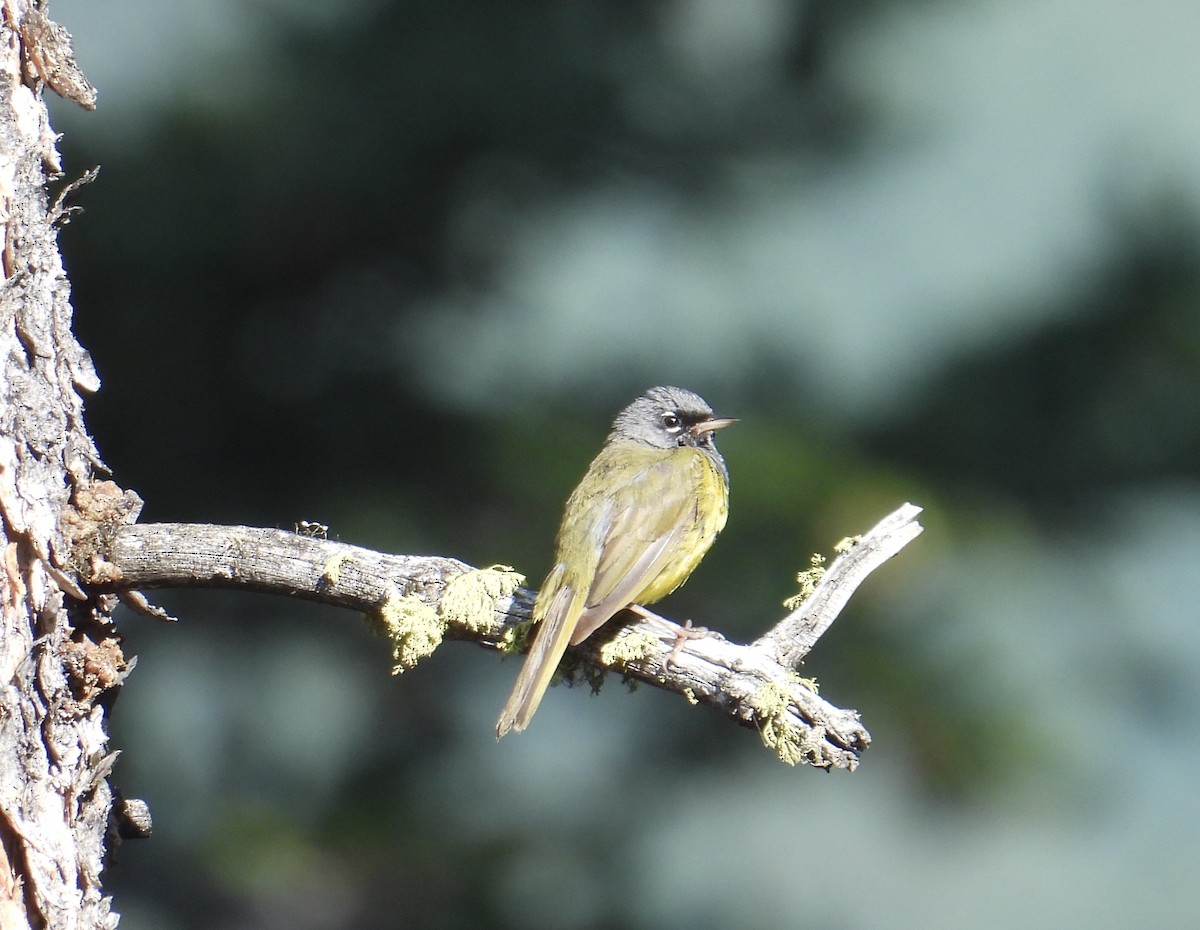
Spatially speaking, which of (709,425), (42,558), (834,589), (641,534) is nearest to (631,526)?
(641,534)

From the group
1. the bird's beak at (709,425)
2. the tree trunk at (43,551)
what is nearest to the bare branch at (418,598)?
the tree trunk at (43,551)

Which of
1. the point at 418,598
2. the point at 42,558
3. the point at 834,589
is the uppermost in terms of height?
the point at 834,589

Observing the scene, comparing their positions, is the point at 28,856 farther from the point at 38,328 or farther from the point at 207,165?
the point at 207,165

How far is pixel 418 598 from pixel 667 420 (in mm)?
2804

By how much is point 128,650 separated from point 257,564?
393cm

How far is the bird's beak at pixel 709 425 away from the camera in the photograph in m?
5.57

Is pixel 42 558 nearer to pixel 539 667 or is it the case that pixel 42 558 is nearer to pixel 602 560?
pixel 539 667

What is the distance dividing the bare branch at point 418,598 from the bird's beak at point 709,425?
2.33m

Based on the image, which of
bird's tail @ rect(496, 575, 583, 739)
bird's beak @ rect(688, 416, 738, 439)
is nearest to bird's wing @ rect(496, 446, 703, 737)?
bird's tail @ rect(496, 575, 583, 739)

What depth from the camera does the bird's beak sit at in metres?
5.57

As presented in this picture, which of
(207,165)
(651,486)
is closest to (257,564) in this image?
(651,486)

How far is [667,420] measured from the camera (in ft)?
19.0

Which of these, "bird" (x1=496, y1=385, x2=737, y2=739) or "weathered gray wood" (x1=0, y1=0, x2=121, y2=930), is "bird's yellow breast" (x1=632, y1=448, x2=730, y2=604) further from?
"weathered gray wood" (x1=0, y1=0, x2=121, y2=930)

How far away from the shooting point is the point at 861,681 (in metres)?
6.20
